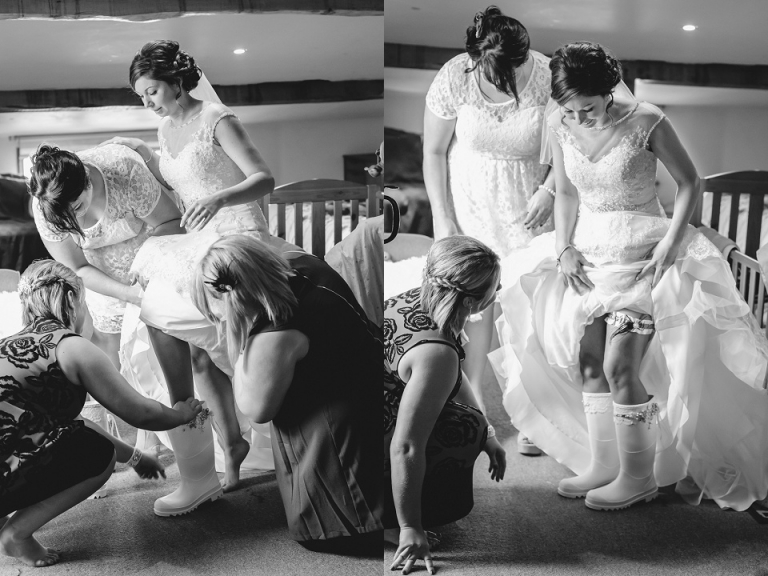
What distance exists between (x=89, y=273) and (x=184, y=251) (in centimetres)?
27

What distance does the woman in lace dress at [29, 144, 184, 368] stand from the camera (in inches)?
79.7

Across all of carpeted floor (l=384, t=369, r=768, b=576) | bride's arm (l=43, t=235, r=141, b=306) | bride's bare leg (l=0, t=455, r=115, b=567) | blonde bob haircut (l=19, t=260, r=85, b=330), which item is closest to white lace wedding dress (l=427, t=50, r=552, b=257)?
carpeted floor (l=384, t=369, r=768, b=576)

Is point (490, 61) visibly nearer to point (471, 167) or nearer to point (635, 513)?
point (471, 167)

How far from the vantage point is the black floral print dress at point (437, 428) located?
2137mm

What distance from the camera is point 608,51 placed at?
2.03 meters

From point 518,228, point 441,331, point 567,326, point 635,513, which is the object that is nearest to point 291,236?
point 441,331

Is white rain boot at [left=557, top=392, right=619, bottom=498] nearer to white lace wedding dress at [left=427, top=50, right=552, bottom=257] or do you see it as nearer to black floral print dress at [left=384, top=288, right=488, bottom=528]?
black floral print dress at [left=384, top=288, right=488, bottom=528]

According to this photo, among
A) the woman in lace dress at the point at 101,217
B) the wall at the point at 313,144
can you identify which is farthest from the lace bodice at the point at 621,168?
the woman in lace dress at the point at 101,217

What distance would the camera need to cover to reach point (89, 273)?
2.06 meters

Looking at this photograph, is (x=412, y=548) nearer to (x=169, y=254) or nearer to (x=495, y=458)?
(x=495, y=458)

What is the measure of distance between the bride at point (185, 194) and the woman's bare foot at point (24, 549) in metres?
0.52

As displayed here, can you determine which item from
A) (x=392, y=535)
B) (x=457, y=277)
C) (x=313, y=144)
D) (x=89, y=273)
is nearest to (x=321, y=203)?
(x=313, y=144)

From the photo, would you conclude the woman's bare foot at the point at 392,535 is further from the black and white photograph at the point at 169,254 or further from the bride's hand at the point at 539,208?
the bride's hand at the point at 539,208

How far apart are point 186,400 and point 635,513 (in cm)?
132
